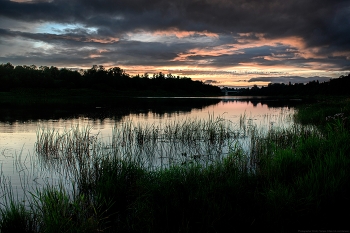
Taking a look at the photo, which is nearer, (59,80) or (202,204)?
(202,204)

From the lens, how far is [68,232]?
543 centimetres

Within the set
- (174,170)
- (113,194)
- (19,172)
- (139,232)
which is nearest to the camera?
(139,232)

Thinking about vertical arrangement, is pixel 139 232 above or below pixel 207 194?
below

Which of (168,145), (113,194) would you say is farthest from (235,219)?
(168,145)

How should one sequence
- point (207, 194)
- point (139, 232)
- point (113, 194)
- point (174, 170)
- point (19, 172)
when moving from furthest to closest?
point (19, 172)
point (174, 170)
point (113, 194)
point (207, 194)
point (139, 232)

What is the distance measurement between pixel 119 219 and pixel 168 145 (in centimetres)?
973

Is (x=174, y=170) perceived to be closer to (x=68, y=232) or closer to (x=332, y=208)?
(x=68, y=232)

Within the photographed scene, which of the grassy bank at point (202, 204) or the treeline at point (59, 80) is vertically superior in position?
the treeline at point (59, 80)

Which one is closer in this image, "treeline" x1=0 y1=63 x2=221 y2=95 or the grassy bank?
the grassy bank

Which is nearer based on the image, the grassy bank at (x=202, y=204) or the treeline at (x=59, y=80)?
the grassy bank at (x=202, y=204)

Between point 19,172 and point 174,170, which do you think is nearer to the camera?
point 174,170

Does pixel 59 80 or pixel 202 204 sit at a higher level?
pixel 59 80

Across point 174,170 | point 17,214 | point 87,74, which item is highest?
point 87,74

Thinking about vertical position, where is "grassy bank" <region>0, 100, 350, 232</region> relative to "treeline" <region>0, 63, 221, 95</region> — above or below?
below
